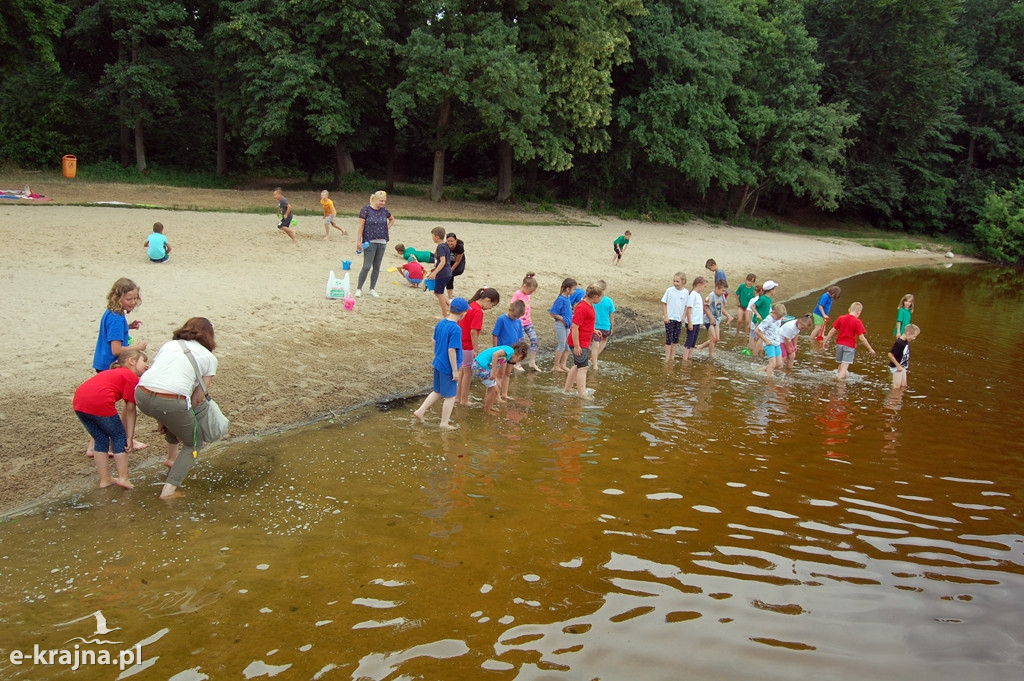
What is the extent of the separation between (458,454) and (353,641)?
338cm

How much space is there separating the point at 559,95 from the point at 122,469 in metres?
26.5

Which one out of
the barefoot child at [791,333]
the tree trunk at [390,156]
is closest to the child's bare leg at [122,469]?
the barefoot child at [791,333]

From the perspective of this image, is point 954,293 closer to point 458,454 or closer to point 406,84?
point 406,84

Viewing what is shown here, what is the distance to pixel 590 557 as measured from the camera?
234 inches

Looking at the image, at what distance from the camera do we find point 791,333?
12.7 meters

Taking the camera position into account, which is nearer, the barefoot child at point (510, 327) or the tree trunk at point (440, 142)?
the barefoot child at point (510, 327)

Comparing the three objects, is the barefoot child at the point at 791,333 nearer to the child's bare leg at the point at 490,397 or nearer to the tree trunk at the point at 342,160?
the child's bare leg at the point at 490,397

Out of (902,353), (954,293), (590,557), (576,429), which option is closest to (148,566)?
(590,557)

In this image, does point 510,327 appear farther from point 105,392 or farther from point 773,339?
point 773,339

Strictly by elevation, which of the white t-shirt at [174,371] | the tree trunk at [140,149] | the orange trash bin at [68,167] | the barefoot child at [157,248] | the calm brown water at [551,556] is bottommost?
the calm brown water at [551,556]

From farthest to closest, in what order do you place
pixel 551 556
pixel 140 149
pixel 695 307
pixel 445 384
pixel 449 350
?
pixel 140 149 → pixel 695 307 → pixel 445 384 → pixel 449 350 → pixel 551 556

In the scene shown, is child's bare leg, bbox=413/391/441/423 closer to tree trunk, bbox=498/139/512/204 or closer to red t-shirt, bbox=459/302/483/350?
red t-shirt, bbox=459/302/483/350

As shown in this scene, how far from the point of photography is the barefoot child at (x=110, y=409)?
635cm

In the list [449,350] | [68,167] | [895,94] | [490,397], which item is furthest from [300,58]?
[895,94]
